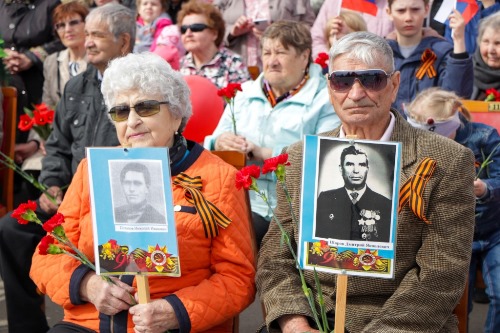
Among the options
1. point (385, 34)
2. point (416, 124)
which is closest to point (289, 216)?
point (416, 124)

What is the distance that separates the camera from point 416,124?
450 cm

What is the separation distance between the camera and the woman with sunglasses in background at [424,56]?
5859mm

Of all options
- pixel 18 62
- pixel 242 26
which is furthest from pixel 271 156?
pixel 18 62

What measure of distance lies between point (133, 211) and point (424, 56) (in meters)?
3.29

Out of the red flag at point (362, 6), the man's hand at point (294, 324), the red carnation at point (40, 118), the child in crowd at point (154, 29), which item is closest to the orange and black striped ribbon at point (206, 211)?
the man's hand at point (294, 324)

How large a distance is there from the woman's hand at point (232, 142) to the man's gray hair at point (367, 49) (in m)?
1.57

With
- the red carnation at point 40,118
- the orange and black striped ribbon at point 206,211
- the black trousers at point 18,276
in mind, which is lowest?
the black trousers at point 18,276

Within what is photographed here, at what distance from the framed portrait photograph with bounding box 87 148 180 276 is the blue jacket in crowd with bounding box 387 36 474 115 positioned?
2.92m

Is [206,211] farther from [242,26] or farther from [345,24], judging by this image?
[242,26]

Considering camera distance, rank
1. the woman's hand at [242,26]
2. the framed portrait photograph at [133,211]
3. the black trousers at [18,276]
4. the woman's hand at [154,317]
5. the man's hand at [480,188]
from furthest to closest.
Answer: the woman's hand at [242,26], the black trousers at [18,276], the man's hand at [480,188], the woman's hand at [154,317], the framed portrait photograph at [133,211]

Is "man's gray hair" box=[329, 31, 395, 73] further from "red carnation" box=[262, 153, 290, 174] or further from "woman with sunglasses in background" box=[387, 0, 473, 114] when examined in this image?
"woman with sunglasses in background" box=[387, 0, 473, 114]

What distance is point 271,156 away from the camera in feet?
16.6

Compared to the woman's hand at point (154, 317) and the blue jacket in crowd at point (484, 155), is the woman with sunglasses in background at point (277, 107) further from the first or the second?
the woman's hand at point (154, 317)

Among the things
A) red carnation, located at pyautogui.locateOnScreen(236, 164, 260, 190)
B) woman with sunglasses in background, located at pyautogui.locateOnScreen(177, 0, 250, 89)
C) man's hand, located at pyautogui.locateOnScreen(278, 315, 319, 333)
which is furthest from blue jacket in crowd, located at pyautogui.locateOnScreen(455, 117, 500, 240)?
woman with sunglasses in background, located at pyautogui.locateOnScreen(177, 0, 250, 89)
